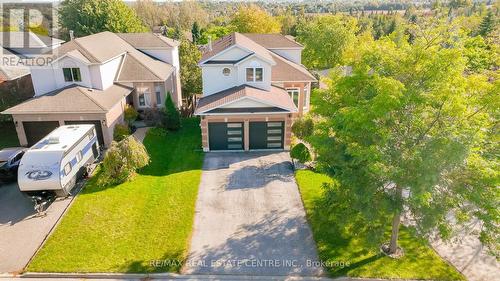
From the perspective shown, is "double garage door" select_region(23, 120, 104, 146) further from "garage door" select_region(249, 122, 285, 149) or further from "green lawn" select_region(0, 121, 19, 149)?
"garage door" select_region(249, 122, 285, 149)

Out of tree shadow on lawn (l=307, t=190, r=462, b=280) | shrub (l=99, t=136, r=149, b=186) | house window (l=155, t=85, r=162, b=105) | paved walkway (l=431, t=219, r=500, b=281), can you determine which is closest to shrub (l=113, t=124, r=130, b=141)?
shrub (l=99, t=136, r=149, b=186)

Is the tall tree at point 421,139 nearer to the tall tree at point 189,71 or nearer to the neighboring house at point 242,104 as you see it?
the neighboring house at point 242,104

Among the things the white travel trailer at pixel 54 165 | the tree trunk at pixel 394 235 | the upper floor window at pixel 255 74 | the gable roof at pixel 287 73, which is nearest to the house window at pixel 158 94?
the upper floor window at pixel 255 74

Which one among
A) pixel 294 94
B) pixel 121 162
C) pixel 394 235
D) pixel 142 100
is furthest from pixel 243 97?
pixel 394 235

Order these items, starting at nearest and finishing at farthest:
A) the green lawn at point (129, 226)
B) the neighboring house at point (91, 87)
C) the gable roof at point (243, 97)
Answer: the green lawn at point (129, 226)
the gable roof at point (243, 97)
the neighboring house at point (91, 87)

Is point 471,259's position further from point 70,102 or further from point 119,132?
point 70,102

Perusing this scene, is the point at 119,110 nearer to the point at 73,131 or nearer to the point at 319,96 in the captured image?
the point at 73,131
